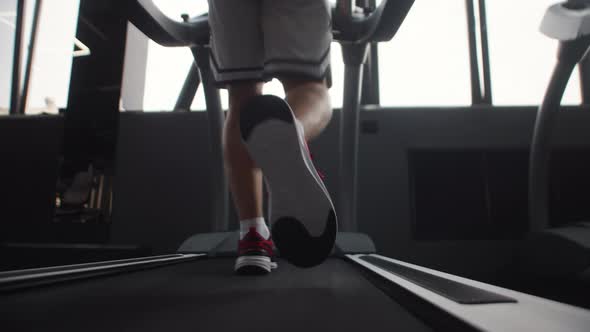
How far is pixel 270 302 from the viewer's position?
1.66 feet

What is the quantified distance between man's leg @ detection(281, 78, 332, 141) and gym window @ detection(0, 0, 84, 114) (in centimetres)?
206

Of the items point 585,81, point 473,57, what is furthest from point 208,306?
point 585,81

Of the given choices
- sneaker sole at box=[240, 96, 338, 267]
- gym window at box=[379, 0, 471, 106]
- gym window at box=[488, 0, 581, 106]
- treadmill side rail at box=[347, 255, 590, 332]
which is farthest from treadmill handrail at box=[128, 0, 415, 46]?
gym window at box=[488, 0, 581, 106]

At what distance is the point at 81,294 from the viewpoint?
0.57 metres

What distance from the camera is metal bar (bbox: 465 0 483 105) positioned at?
2.30 meters

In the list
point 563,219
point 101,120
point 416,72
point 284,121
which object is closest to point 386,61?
point 416,72

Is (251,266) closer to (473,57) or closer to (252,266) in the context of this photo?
(252,266)

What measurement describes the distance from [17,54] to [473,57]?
3.14 m

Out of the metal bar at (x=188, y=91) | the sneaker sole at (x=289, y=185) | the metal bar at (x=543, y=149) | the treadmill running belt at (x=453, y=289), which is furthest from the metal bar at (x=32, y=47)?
the metal bar at (x=543, y=149)

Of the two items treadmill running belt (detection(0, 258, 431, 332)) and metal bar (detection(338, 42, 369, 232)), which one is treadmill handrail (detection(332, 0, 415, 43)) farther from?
treadmill running belt (detection(0, 258, 431, 332))

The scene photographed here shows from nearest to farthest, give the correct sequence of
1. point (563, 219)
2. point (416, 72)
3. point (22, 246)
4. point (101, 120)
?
1. point (22, 246)
2. point (563, 219)
3. point (101, 120)
4. point (416, 72)

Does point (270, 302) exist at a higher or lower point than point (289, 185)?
lower

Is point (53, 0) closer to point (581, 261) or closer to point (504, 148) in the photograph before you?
point (504, 148)

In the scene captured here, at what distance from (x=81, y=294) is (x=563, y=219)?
1.98 m
